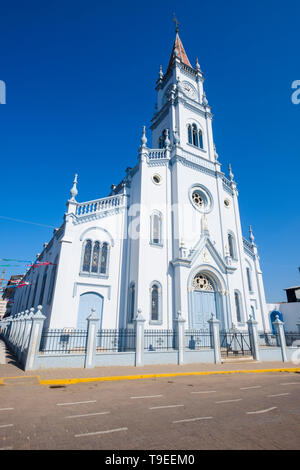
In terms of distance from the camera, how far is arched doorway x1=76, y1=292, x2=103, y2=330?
15852 millimetres

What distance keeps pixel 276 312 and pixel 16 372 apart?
3257 centimetres

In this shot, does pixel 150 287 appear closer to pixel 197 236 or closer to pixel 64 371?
pixel 197 236

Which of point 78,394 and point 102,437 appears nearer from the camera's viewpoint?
point 102,437

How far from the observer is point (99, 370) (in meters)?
10.8

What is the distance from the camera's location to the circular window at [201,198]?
2238 cm

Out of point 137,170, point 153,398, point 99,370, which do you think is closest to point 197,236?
point 137,170

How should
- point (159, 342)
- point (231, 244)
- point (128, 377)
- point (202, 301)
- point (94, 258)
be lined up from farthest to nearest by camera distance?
point (231, 244) → point (202, 301) → point (94, 258) → point (159, 342) → point (128, 377)

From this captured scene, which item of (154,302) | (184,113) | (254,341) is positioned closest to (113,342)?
(154,302)

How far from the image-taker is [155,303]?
1730 centimetres

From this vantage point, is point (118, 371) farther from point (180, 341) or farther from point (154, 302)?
point (154, 302)

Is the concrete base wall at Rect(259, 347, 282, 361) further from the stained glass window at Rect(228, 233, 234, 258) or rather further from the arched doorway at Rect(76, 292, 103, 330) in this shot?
the arched doorway at Rect(76, 292, 103, 330)

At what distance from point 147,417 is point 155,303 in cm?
1200

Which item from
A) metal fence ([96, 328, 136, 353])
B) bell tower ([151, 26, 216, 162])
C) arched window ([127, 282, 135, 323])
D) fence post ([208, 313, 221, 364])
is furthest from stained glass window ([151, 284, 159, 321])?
bell tower ([151, 26, 216, 162])

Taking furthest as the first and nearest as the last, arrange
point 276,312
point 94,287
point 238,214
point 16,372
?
point 276,312, point 238,214, point 94,287, point 16,372
